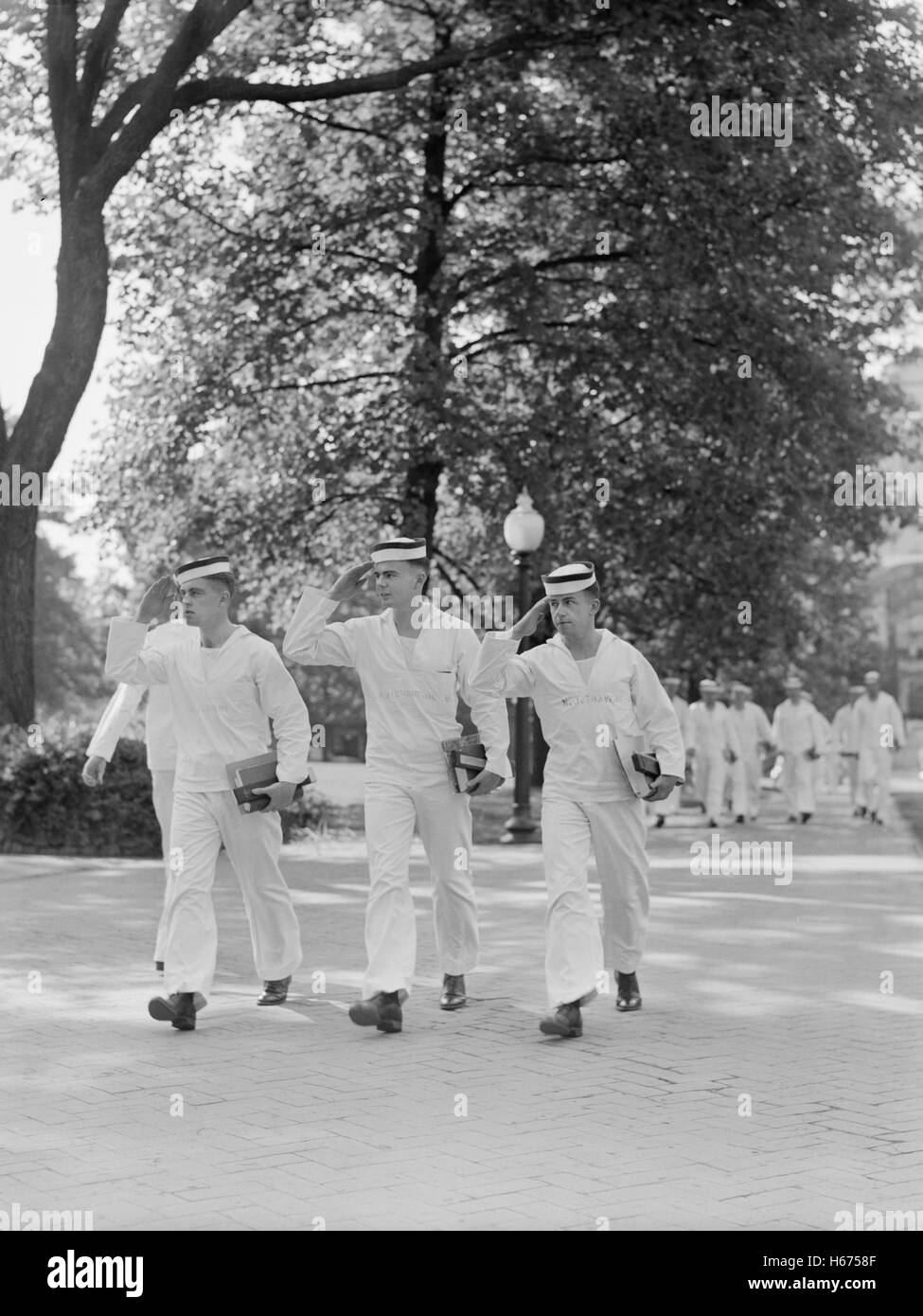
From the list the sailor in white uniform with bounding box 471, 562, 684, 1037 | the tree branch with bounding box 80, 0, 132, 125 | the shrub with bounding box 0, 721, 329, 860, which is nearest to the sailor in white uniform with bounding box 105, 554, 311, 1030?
the sailor in white uniform with bounding box 471, 562, 684, 1037

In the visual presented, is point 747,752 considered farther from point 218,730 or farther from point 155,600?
point 155,600

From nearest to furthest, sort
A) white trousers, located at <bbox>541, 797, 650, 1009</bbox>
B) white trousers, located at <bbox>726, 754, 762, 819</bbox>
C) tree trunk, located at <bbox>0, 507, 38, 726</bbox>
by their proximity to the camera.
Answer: white trousers, located at <bbox>541, 797, 650, 1009</bbox> < tree trunk, located at <bbox>0, 507, 38, 726</bbox> < white trousers, located at <bbox>726, 754, 762, 819</bbox>

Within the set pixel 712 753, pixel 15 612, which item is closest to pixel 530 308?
pixel 712 753

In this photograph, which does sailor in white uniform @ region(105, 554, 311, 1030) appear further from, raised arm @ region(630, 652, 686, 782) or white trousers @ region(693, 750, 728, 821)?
white trousers @ region(693, 750, 728, 821)

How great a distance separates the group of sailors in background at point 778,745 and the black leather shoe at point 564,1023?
15560 millimetres

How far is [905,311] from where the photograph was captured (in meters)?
28.3

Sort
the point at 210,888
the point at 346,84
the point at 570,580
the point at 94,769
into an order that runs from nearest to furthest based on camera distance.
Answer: the point at 210,888 → the point at 570,580 → the point at 94,769 → the point at 346,84

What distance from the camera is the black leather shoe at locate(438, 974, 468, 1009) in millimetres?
8898

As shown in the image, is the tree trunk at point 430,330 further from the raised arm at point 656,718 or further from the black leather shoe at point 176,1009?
the black leather shoe at point 176,1009

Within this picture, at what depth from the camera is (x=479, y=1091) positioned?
696 cm

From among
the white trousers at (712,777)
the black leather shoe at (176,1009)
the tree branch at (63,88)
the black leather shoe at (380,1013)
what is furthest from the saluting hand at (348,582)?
the white trousers at (712,777)

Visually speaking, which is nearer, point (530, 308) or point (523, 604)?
point (523, 604)

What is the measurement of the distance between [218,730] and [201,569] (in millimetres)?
746

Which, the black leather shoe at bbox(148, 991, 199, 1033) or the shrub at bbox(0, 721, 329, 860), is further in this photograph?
the shrub at bbox(0, 721, 329, 860)
